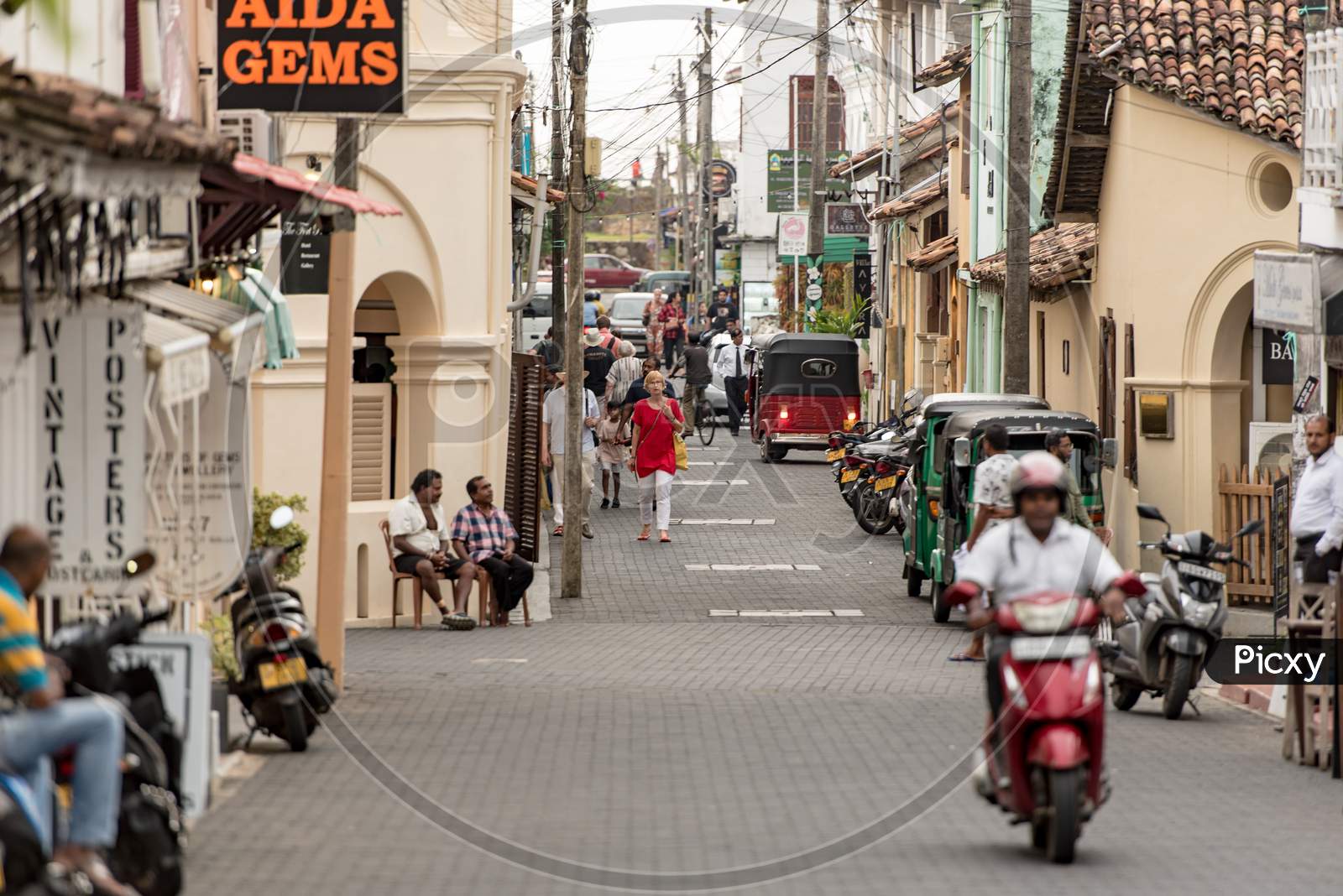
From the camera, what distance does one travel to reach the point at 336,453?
1333 centimetres

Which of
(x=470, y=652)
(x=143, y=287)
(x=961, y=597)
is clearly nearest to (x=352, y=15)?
(x=143, y=287)

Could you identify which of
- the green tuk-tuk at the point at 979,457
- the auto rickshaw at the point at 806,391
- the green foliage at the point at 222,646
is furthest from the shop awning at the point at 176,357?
the auto rickshaw at the point at 806,391

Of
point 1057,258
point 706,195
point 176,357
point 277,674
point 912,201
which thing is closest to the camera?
point 176,357

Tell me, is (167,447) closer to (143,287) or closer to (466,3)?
(143,287)

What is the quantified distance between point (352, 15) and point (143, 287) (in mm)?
3791

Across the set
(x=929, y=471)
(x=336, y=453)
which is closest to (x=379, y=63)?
(x=336, y=453)

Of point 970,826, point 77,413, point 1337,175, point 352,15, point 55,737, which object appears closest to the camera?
point 55,737

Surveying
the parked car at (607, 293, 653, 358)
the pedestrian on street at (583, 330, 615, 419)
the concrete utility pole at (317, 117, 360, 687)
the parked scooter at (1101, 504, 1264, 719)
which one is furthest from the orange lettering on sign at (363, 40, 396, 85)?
the parked car at (607, 293, 653, 358)

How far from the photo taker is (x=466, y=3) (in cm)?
1898

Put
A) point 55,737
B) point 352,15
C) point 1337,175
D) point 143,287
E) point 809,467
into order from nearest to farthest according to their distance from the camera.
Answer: point 55,737 < point 143,287 < point 352,15 < point 1337,175 < point 809,467

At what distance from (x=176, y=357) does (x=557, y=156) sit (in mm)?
26208

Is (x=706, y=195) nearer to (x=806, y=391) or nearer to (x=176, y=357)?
(x=806, y=391)

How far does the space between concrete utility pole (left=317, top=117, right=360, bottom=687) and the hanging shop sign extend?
706cm

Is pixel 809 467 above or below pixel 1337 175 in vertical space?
below
